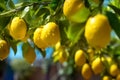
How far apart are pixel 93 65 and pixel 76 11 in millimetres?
671

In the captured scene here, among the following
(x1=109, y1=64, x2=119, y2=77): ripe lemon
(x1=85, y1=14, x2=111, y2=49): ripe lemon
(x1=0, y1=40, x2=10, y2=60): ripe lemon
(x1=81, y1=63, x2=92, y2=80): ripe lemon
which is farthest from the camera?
(x1=109, y1=64, x2=119, y2=77): ripe lemon

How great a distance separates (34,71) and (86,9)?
45.9ft

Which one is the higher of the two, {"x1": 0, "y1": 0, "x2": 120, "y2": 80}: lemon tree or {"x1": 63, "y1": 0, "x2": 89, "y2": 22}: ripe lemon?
{"x1": 63, "y1": 0, "x2": 89, "y2": 22}: ripe lemon

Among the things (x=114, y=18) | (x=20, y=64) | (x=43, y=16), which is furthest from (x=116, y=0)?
(x=20, y=64)

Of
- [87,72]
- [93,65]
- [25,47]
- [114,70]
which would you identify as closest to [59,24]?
[25,47]

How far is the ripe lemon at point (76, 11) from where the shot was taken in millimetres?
739

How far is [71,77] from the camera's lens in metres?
5.61

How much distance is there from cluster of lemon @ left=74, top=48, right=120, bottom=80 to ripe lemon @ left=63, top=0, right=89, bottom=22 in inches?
23.3

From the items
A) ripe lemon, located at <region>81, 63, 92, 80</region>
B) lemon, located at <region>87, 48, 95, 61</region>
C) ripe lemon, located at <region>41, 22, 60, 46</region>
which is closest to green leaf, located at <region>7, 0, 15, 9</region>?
ripe lemon, located at <region>41, 22, 60, 46</region>

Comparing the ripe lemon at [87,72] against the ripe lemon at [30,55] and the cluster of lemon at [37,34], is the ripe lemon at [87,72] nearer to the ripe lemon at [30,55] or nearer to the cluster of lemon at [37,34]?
the ripe lemon at [30,55]

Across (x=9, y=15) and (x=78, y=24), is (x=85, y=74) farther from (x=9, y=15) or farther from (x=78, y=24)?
(x=78, y=24)

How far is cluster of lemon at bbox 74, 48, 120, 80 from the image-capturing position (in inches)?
53.7

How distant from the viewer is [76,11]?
0.74 m

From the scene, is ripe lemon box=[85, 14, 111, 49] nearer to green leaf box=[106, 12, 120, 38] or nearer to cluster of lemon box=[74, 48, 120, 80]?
green leaf box=[106, 12, 120, 38]
